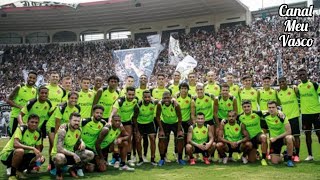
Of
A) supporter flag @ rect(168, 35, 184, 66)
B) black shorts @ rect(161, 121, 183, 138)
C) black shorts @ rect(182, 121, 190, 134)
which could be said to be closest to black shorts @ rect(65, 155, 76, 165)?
black shorts @ rect(161, 121, 183, 138)

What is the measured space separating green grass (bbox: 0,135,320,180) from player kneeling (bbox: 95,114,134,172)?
0.21 meters

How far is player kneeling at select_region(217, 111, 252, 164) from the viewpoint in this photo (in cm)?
855

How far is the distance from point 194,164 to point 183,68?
1110 centimetres

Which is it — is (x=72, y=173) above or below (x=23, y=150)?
below

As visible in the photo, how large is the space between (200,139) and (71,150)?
9.85 feet

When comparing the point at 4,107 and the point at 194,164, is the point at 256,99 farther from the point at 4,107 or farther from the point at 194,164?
the point at 4,107

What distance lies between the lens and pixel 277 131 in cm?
852

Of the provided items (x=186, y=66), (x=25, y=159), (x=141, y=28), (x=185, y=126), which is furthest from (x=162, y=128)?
(x=141, y=28)

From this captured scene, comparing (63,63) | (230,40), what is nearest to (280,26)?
(230,40)

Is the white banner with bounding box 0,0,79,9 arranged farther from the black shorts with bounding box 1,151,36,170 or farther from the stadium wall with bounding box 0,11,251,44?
the black shorts with bounding box 1,151,36,170

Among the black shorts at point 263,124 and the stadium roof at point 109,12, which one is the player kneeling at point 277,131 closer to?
the black shorts at point 263,124

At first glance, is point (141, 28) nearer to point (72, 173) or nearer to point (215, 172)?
point (72, 173)

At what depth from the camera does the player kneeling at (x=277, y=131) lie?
830 centimetres

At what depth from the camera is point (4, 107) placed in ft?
68.5
